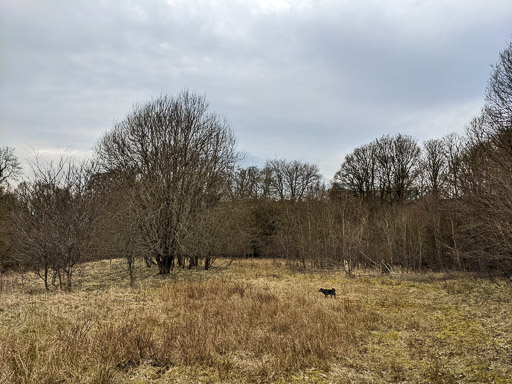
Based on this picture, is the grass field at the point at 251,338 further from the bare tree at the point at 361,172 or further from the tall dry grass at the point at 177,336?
the bare tree at the point at 361,172

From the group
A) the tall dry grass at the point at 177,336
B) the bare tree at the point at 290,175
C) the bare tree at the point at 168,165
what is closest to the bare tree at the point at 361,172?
the bare tree at the point at 290,175

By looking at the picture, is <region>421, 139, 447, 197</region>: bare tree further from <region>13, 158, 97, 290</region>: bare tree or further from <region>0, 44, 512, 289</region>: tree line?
<region>13, 158, 97, 290</region>: bare tree

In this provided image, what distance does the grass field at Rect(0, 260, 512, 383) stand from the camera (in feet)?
14.2

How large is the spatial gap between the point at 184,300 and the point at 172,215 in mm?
5813

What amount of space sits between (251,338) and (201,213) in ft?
31.9

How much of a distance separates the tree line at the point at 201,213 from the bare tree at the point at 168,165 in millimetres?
49

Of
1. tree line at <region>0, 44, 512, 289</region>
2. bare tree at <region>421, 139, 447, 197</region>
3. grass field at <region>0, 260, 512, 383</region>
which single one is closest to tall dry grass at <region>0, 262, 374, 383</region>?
grass field at <region>0, 260, 512, 383</region>

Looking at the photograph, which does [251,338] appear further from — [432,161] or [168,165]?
[432,161]

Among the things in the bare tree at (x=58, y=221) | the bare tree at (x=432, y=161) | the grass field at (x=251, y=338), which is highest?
→ the bare tree at (x=432, y=161)

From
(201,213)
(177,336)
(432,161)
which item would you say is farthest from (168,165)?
(432,161)

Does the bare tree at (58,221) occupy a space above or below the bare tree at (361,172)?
below

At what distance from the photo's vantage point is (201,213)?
14875 millimetres

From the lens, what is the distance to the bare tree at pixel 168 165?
1368cm

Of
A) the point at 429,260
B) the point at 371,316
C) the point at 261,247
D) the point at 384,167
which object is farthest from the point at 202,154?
the point at 384,167
